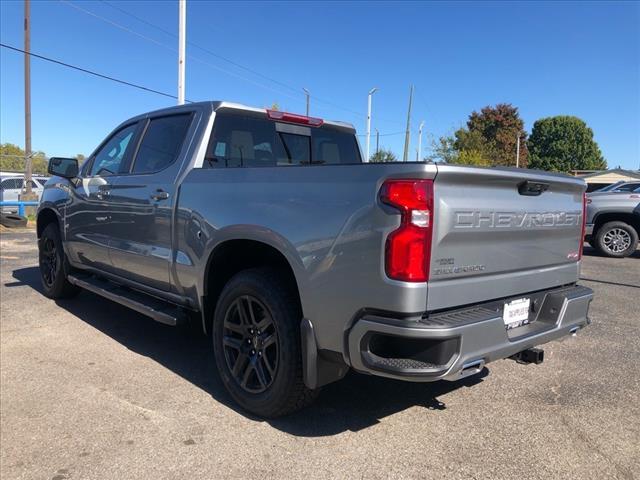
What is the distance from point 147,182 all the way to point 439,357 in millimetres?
2815

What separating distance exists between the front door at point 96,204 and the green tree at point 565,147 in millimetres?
70704

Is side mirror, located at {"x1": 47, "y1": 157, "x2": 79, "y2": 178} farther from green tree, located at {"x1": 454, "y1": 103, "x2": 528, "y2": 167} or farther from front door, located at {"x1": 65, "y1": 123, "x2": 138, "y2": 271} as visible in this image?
green tree, located at {"x1": 454, "y1": 103, "x2": 528, "y2": 167}

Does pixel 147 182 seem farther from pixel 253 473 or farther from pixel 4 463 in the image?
pixel 253 473

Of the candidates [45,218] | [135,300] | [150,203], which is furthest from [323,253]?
[45,218]

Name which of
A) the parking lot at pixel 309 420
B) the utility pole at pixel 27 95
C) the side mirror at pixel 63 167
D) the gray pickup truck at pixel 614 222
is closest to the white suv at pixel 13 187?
the utility pole at pixel 27 95

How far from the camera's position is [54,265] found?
608 cm

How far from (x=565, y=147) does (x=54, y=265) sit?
7451 centimetres

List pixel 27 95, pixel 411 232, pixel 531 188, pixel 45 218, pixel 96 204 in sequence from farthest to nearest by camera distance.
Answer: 1. pixel 27 95
2. pixel 45 218
3. pixel 96 204
4. pixel 531 188
5. pixel 411 232

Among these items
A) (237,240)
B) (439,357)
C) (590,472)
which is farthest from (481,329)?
(237,240)

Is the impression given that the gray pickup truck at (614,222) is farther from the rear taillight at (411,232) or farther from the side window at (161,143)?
the rear taillight at (411,232)

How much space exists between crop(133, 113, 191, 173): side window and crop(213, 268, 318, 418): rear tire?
4.62 feet

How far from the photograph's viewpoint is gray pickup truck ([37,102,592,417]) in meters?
2.41

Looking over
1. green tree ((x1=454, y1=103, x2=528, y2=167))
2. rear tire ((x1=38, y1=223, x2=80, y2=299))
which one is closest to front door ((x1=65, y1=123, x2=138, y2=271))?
rear tire ((x1=38, y1=223, x2=80, y2=299))

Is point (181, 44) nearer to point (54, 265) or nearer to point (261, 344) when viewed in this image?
point (54, 265)
